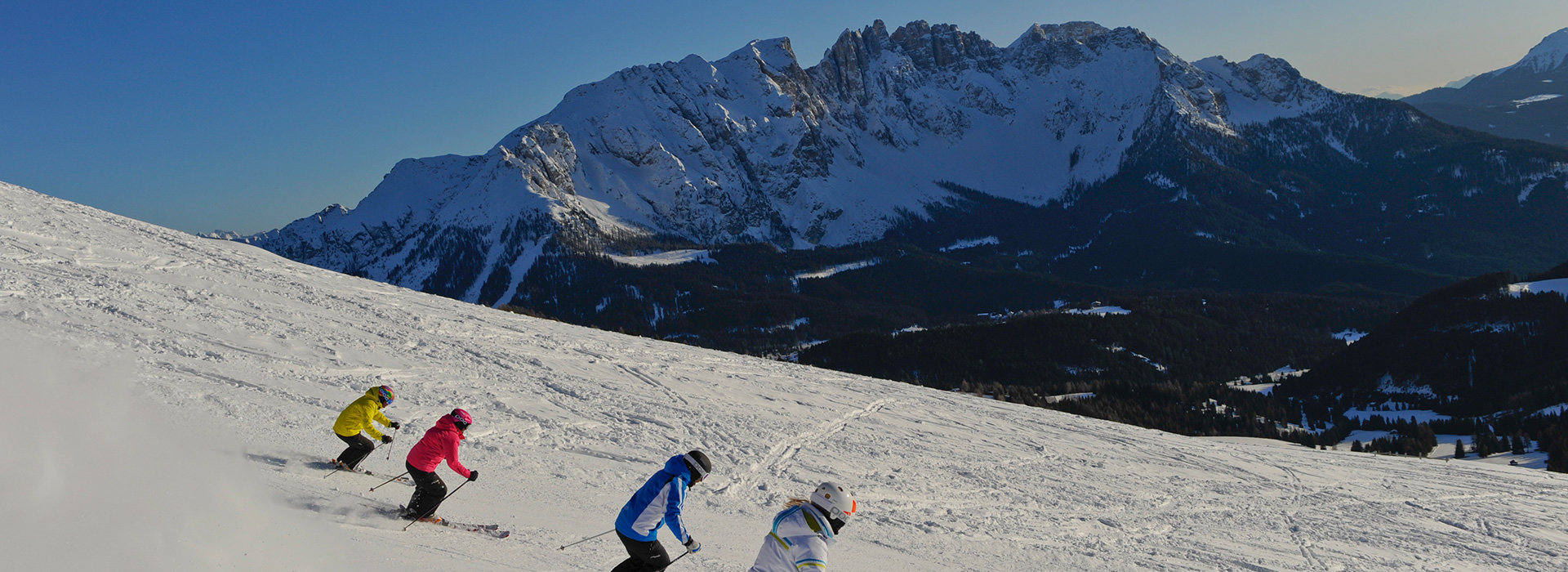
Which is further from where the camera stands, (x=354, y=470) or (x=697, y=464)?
(x=354, y=470)

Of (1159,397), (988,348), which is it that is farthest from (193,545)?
(988,348)

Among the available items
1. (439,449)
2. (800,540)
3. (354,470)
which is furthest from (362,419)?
(800,540)

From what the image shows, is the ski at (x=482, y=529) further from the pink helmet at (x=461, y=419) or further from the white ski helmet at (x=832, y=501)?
the white ski helmet at (x=832, y=501)

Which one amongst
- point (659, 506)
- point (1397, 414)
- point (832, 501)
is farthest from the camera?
point (1397, 414)

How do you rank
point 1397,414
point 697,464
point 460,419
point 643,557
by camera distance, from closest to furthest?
point 697,464, point 643,557, point 460,419, point 1397,414

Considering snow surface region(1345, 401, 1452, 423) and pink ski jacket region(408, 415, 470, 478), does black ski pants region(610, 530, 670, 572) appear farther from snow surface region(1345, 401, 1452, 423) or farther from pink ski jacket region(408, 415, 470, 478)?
snow surface region(1345, 401, 1452, 423)

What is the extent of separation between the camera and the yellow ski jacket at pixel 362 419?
12.3 metres

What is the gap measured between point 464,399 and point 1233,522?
1863 centimetres

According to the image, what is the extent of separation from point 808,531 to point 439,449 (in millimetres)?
6498

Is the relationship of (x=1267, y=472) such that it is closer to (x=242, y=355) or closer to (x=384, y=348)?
(x=384, y=348)

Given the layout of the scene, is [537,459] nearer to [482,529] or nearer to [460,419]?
[482,529]

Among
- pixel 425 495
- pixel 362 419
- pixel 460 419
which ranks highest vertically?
pixel 460 419

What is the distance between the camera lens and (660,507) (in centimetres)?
856

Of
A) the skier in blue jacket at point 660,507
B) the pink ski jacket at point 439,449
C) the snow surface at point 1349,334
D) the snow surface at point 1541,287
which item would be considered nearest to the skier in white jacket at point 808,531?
the skier in blue jacket at point 660,507
